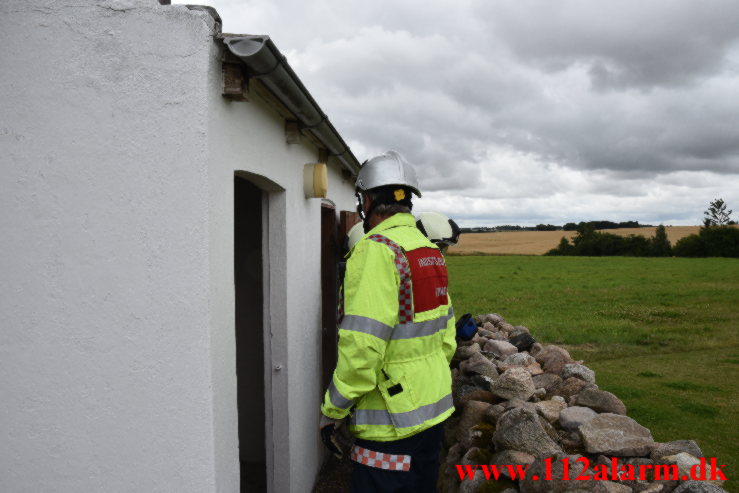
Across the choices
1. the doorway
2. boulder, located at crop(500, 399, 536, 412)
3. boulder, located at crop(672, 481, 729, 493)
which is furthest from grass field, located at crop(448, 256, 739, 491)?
the doorway

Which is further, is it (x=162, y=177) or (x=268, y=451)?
(x=268, y=451)

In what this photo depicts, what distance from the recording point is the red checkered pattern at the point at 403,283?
272cm

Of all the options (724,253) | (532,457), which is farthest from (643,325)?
(724,253)

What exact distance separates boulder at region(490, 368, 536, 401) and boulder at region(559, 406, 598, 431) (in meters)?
0.40

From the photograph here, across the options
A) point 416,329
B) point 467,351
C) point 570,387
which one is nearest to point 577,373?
point 570,387

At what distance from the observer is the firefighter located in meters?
2.58

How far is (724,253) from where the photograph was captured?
5028 cm

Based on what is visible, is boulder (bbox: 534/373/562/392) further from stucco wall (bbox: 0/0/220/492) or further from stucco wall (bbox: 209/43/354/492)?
stucco wall (bbox: 0/0/220/492)

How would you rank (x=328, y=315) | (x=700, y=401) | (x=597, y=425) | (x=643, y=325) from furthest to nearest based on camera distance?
(x=643, y=325), (x=700, y=401), (x=328, y=315), (x=597, y=425)

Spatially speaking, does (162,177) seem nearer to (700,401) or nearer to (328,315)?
(328,315)

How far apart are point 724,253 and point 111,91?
58.7 metres

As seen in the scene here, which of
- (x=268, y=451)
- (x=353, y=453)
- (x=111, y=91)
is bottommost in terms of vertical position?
(x=268, y=451)

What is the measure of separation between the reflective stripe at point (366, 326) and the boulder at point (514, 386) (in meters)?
2.26

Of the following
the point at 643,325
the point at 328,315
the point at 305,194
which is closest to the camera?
the point at 305,194
